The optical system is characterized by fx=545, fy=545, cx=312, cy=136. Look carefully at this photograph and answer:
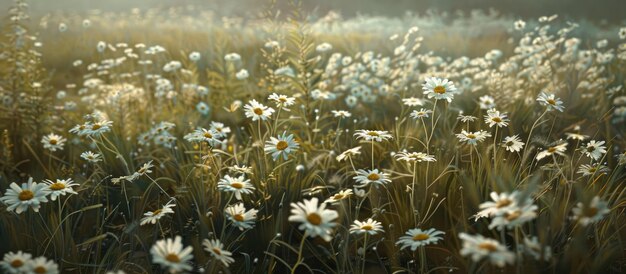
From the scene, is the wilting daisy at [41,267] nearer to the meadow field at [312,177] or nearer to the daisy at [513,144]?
the meadow field at [312,177]

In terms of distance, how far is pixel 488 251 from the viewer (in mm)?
947

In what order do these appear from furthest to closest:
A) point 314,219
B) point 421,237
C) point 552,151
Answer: point 552,151, point 421,237, point 314,219

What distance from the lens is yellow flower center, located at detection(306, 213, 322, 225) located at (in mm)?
1268

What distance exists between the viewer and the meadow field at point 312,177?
156cm

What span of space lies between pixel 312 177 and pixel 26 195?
1064 millimetres

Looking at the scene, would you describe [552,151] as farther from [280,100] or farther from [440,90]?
[280,100]

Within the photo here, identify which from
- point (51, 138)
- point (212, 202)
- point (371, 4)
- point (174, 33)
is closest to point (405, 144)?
point (212, 202)

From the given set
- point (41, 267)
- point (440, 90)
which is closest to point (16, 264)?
point (41, 267)

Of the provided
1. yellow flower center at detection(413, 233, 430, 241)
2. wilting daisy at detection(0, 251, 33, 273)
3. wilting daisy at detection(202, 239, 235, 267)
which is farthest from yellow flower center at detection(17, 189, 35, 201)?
yellow flower center at detection(413, 233, 430, 241)

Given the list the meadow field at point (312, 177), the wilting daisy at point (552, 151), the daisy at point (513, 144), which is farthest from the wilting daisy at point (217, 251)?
the daisy at point (513, 144)

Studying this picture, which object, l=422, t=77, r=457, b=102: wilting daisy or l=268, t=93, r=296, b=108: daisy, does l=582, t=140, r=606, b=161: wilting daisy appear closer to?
l=422, t=77, r=457, b=102: wilting daisy

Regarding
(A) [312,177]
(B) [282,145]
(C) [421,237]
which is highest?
(B) [282,145]

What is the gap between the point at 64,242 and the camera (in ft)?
5.81

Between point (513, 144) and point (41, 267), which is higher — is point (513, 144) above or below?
below
